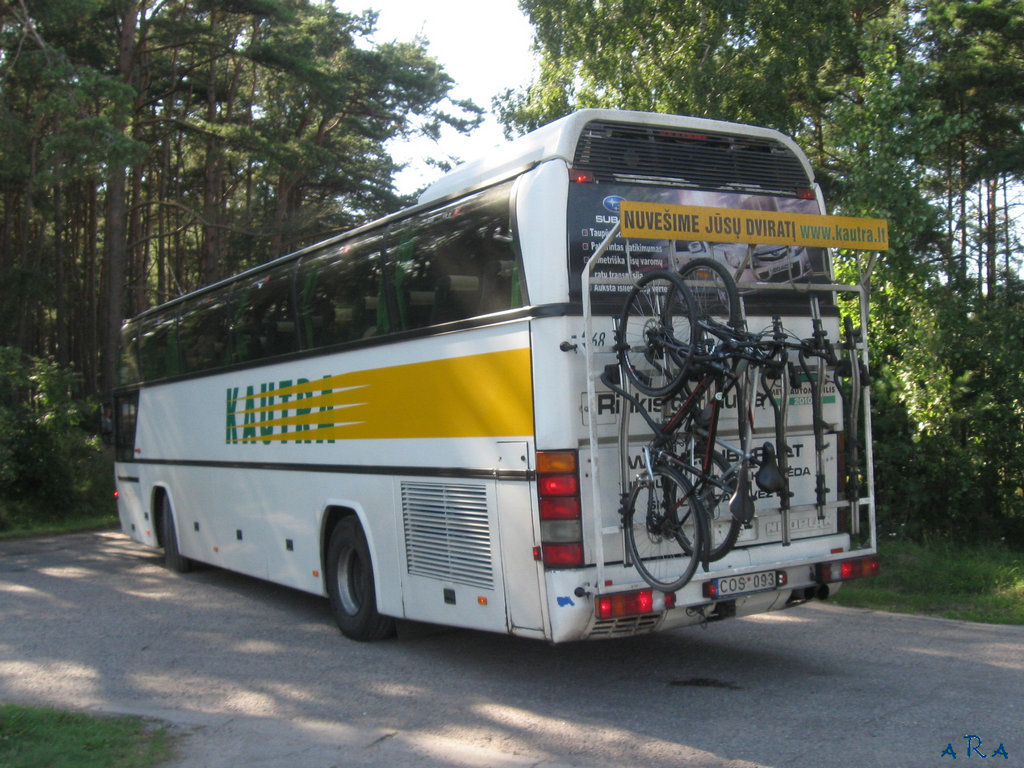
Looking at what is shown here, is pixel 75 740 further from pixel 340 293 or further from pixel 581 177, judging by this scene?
pixel 581 177

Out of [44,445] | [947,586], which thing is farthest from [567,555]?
[44,445]

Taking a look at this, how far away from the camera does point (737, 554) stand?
21.6 ft

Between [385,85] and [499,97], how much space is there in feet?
30.8

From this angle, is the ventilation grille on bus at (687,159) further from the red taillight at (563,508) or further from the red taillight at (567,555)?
the red taillight at (567,555)

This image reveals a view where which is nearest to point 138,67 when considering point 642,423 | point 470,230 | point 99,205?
point 99,205

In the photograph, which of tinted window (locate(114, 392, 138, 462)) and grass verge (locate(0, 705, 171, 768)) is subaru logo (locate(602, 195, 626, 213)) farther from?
tinted window (locate(114, 392, 138, 462))

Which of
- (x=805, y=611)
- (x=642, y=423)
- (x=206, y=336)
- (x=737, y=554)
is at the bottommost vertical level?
(x=805, y=611)

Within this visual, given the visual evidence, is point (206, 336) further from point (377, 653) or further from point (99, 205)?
point (99, 205)

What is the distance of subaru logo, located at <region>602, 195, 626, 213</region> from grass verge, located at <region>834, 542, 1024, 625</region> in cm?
517

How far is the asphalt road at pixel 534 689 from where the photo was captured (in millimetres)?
5395

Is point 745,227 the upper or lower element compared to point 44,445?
upper

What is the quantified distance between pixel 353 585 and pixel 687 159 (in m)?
4.50

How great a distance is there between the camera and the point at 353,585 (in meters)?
8.66

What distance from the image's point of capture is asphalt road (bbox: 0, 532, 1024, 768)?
17.7 feet
